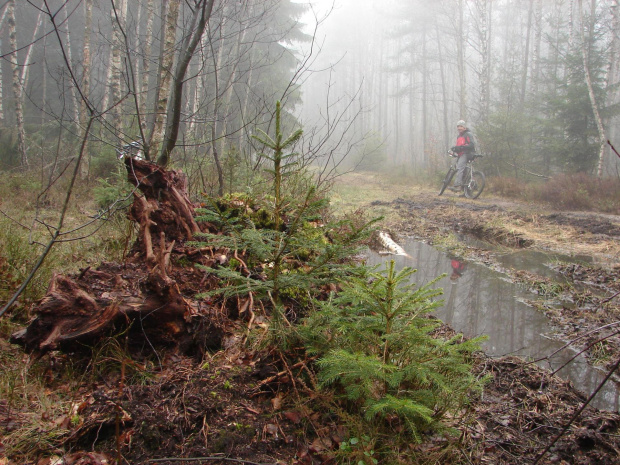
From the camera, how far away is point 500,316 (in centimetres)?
392

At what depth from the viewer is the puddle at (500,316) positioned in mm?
2887

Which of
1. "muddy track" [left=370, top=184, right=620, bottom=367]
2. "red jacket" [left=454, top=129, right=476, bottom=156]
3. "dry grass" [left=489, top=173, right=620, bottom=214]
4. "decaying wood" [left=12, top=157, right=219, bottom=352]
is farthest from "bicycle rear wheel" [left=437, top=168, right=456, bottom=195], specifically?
"decaying wood" [left=12, top=157, right=219, bottom=352]

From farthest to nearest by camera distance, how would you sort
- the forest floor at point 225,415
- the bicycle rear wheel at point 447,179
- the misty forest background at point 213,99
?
the bicycle rear wheel at point 447,179
the misty forest background at point 213,99
the forest floor at point 225,415

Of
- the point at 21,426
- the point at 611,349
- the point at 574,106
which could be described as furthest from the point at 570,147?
the point at 21,426

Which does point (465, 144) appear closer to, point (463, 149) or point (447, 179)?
point (463, 149)

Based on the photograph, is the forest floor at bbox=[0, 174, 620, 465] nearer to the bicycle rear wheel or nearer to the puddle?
the puddle

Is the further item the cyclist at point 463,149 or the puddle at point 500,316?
the cyclist at point 463,149

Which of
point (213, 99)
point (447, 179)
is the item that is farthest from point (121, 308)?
point (447, 179)

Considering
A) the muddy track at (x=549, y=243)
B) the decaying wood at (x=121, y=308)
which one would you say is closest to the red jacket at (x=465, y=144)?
the muddy track at (x=549, y=243)

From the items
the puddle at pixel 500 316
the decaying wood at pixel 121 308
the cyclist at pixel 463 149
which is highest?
the cyclist at pixel 463 149

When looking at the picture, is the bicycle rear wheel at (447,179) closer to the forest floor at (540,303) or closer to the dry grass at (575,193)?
the forest floor at (540,303)

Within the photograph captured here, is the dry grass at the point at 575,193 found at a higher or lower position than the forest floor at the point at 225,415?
higher

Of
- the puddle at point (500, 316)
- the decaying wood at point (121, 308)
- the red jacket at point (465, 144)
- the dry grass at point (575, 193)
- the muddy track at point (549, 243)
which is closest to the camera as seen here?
the decaying wood at point (121, 308)

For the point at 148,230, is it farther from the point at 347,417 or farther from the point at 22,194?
the point at 22,194
